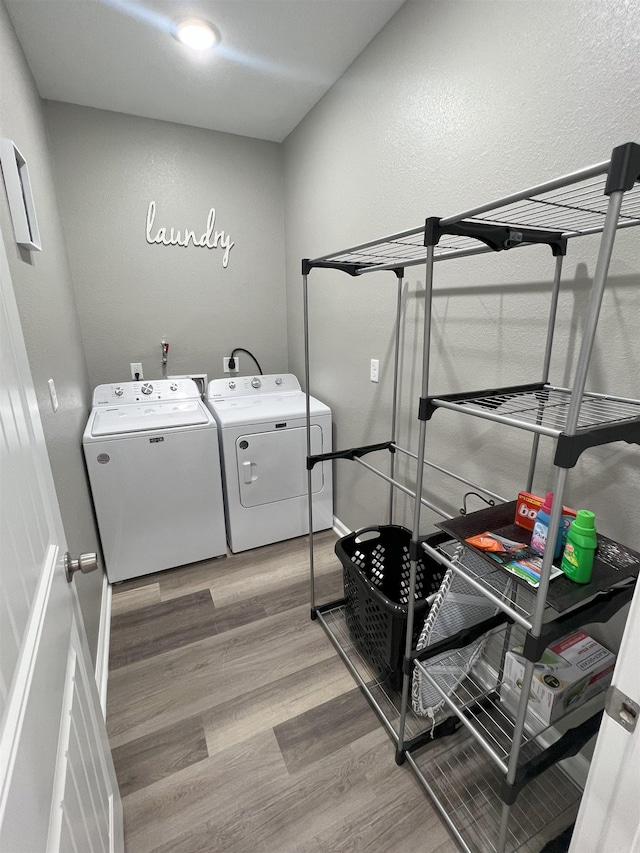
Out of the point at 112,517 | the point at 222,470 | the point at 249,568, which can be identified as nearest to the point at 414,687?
the point at 249,568

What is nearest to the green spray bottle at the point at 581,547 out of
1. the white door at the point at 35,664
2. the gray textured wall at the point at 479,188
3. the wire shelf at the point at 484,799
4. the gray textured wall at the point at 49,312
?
the gray textured wall at the point at 479,188

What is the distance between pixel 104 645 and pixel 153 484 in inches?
29.5

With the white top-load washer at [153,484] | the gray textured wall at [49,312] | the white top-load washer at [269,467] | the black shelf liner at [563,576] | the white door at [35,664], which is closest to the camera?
the white door at [35,664]

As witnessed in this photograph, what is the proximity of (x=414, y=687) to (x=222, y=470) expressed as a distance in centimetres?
146

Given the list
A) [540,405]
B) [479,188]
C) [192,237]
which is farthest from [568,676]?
[192,237]

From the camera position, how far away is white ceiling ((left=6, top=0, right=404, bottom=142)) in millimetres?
1539

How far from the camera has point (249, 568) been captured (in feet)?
7.55

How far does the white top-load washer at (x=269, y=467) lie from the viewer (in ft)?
7.42

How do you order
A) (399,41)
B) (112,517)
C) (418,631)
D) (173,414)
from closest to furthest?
1. (418,631)
2. (399,41)
3. (112,517)
4. (173,414)

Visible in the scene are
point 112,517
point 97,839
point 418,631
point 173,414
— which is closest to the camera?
point 97,839

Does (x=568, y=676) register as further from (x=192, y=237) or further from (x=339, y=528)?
(x=192, y=237)

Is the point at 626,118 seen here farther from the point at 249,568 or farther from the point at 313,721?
the point at 249,568

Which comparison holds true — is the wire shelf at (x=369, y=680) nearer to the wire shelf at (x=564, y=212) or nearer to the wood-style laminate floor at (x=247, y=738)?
the wood-style laminate floor at (x=247, y=738)

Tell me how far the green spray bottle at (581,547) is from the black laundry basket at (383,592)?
1.26 ft
